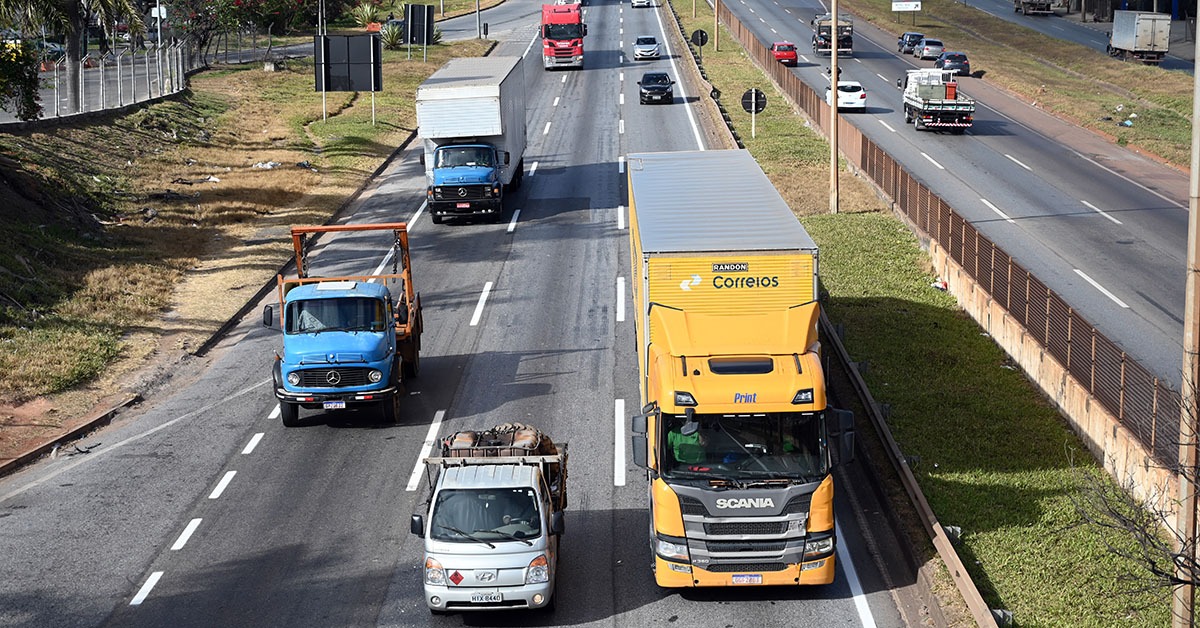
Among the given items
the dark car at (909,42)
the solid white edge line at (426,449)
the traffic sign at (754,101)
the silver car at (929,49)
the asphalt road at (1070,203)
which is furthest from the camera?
the dark car at (909,42)

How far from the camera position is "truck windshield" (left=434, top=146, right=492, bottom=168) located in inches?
1639

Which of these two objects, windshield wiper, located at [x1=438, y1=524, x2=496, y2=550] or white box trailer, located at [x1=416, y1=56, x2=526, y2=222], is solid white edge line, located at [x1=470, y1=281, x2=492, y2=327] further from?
windshield wiper, located at [x1=438, y1=524, x2=496, y2=550]

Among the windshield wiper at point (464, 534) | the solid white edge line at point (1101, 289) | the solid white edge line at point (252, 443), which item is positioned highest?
the solid white edge line at point (1101, 289)

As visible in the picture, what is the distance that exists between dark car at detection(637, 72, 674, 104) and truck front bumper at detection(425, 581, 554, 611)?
165 feet

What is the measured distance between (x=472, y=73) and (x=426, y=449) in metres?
24.9

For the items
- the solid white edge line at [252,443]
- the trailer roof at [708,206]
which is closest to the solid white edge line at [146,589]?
the solid white edge line at [252,443]

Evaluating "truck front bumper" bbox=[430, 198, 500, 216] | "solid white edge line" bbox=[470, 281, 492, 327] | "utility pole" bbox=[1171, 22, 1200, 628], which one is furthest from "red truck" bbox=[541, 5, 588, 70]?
"utility pole" bbox=[1171, 22, 1200, 628]

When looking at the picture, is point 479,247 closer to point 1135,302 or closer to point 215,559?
point 1135,302

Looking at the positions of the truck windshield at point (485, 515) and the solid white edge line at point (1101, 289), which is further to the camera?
the solid white edge line at point (1101, 289)

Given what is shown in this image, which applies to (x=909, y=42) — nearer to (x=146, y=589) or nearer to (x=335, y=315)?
(x=335, y=315)

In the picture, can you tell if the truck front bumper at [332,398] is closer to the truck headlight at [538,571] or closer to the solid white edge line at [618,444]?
the solid white edge line at [618,444]

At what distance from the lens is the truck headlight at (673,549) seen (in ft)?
54.1

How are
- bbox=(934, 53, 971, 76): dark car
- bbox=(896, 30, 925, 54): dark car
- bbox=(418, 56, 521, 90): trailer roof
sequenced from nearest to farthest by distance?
1. bbox=(418, 56, 521, 90): trailer roof
2. bbox=(934, 53, 971, 76): dark car
3. bbox=(896, 30, 925, 54): dark car

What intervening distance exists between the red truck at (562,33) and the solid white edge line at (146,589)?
62.9 m
